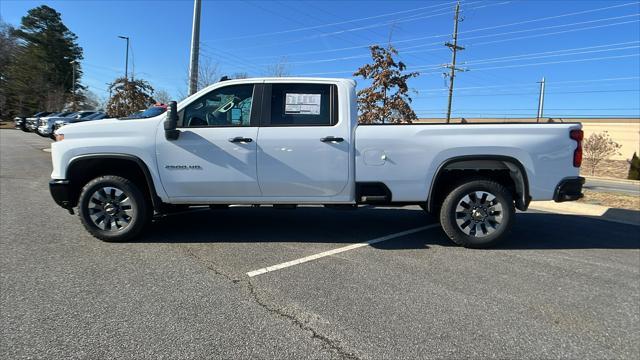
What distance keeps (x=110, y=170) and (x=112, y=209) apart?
551mm

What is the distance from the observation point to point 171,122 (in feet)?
16.8

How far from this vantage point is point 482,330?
3.27 meters

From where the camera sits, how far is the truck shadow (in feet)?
18.7

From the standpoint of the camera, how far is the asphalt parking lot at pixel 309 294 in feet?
9.86

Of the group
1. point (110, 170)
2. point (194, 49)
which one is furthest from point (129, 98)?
point (110, 170)

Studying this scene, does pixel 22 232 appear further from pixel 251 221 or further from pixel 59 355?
pixel 59 355

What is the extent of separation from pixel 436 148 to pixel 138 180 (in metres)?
3.86

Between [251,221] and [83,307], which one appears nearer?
[83,307]

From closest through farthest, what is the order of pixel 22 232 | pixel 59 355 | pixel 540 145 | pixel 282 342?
1. pixel 59 355
2. pixel 282 342
3. pixel 540 145
4. pixel 22 232

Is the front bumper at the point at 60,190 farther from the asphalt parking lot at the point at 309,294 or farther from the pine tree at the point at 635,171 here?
the pine tree at the point at 635,171

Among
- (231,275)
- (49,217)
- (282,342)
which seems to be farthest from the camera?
(49,217)

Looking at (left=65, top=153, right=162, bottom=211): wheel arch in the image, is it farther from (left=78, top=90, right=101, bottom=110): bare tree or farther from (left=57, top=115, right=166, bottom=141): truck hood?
(left=78, top=90, right=101, bottom=110): bare tree

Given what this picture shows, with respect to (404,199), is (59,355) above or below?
below

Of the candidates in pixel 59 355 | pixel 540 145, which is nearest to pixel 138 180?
pixel 59 355
